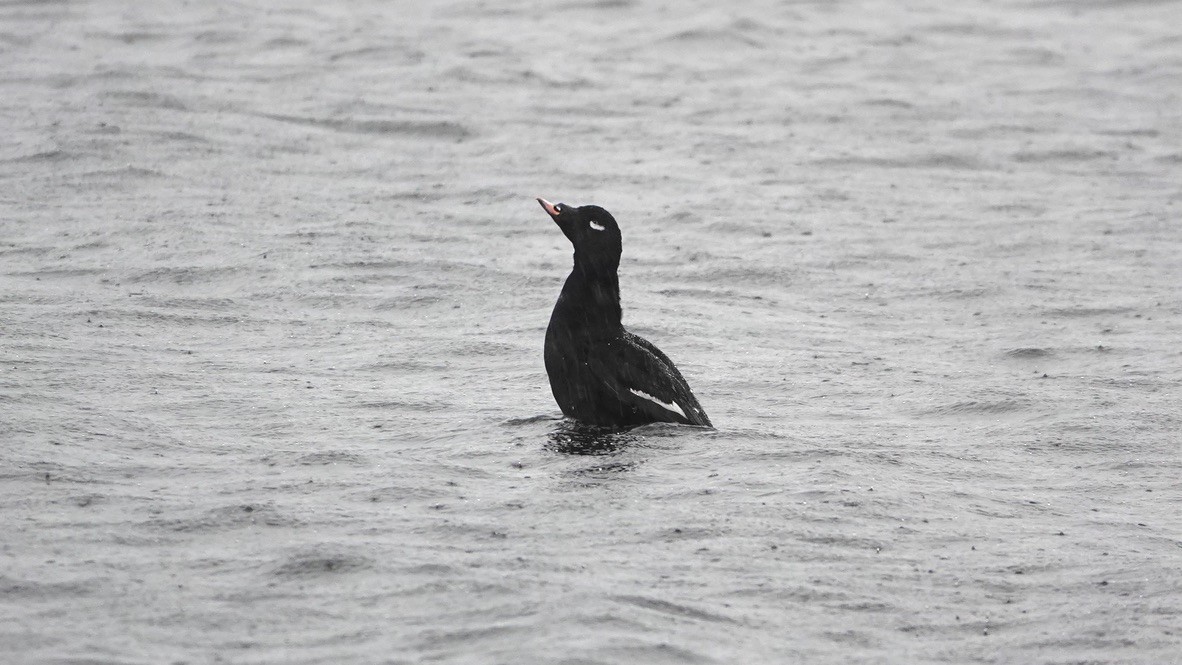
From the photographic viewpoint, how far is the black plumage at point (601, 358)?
10.8 m

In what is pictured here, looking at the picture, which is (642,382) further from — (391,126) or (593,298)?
(391,126)

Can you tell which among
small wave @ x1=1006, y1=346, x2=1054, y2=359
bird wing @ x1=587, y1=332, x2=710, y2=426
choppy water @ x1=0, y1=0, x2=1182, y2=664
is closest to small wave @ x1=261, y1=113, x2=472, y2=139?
choppy water @ x1=0, y1=0, x2=1182, y2=664

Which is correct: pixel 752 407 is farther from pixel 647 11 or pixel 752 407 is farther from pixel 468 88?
pixel 647 11

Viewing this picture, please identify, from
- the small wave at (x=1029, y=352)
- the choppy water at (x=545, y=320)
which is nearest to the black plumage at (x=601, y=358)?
the choppy water at (x=545, y=320)

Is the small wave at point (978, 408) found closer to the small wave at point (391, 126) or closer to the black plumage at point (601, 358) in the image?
the black plumage at point (601, 358)

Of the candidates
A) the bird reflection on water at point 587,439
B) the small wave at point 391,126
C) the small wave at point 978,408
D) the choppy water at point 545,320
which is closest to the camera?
the choppy water at point 545,320

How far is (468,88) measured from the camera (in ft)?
75.6

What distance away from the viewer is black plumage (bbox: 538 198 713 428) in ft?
35.6

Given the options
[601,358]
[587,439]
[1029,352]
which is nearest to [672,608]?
[587,439]

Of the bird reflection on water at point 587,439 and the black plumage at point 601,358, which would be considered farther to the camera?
the black plumage at point 601,358

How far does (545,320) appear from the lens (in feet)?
47.4

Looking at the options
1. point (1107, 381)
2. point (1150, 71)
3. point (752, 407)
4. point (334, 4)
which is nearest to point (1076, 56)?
point (1150, 71)

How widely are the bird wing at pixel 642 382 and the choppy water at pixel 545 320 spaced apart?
0.97 ft

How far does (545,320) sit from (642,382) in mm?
3679
